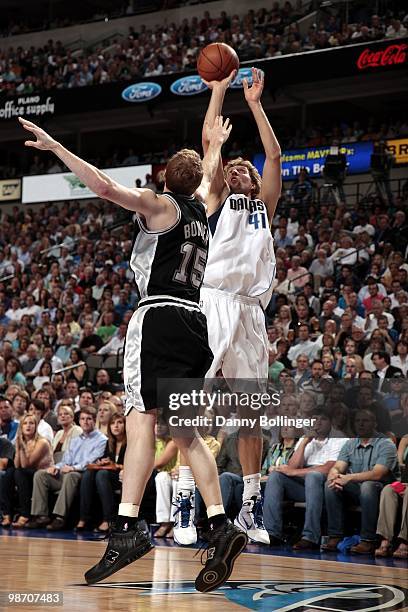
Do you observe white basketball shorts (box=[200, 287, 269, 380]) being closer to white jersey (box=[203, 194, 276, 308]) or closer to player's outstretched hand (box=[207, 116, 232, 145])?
white jersey (box=[203, 194, 276, 308])

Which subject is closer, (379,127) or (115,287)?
(115,287)

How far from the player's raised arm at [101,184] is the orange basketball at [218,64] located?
68.7 inches

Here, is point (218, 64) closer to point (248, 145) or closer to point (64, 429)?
point (64, 429)

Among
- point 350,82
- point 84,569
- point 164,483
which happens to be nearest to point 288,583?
point 84,569

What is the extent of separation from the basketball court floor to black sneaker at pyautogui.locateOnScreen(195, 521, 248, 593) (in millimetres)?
530

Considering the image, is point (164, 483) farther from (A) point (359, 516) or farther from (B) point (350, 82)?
(B) point (350, 82)

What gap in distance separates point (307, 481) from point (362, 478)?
503 mm

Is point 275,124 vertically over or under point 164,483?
over

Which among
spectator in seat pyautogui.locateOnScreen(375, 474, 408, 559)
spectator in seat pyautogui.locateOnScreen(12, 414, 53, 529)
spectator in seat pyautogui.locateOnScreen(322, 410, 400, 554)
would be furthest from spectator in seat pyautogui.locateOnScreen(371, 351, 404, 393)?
spectator in seat pyautogui.locateOnScreen(12, 414, 53, 529)

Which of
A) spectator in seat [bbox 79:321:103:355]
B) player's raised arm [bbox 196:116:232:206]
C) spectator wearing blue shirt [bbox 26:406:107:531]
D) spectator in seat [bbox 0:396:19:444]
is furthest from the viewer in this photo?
spectator in seat [bbox 79:321:103:355]

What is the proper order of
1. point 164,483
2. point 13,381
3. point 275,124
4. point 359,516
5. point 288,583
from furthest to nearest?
1. point 275,124
2. point 13,381
3. point 164,483
4. point 359,516
5. point 288,583

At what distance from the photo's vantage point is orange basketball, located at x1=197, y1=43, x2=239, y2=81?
6129 millimetres

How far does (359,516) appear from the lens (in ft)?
28.8

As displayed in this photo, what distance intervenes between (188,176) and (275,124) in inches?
758
